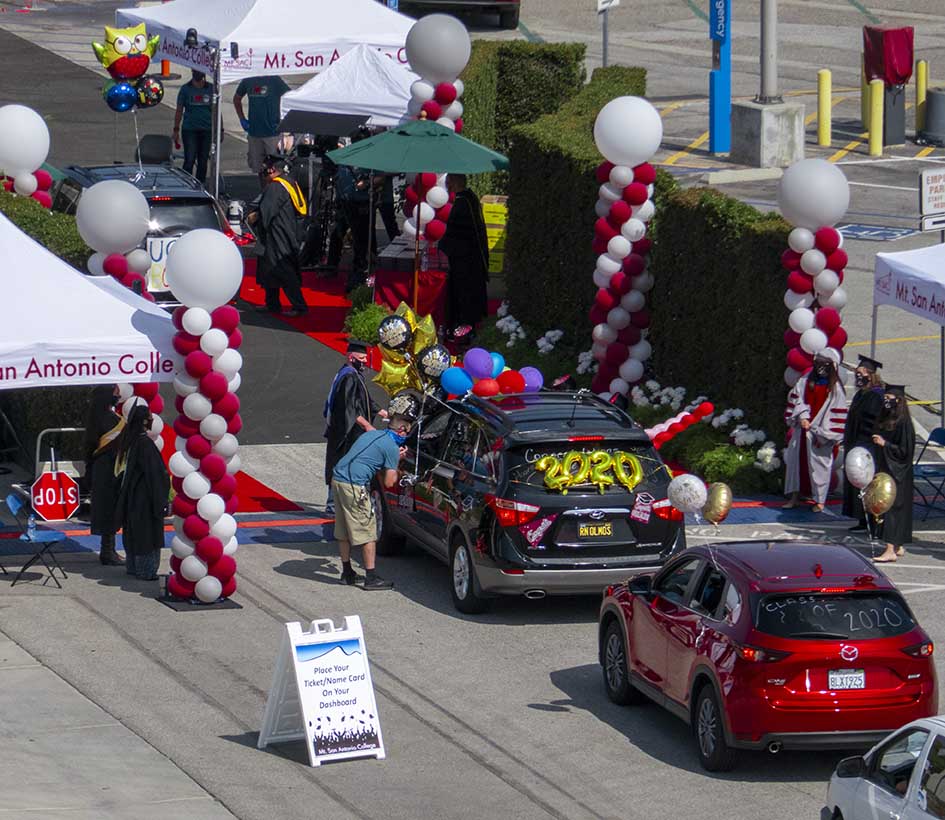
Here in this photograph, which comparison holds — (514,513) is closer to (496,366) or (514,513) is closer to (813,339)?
(496,366)

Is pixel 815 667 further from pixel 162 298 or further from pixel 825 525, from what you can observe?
pixel 162 298

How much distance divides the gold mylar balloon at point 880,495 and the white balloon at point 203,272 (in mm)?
5459

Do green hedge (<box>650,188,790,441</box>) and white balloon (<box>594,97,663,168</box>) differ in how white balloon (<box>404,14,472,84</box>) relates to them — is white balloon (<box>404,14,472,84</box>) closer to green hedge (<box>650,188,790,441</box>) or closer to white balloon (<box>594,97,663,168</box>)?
white balloon (<box>594,97,663,168</box>)

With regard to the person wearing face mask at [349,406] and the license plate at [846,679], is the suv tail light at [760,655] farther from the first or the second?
the person wearing face mask at [349,406]

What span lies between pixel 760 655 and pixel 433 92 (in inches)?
533

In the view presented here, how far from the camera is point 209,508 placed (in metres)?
15.6

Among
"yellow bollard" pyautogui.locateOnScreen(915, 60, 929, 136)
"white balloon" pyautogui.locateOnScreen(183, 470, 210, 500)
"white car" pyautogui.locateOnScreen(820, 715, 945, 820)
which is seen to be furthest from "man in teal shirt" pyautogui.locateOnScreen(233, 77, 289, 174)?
"white car" pyautogui.locateOnScreen(820, 715, 945, 820)

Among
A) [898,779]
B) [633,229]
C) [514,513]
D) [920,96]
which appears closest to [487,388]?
[514,513]

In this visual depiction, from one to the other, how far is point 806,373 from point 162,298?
835cm

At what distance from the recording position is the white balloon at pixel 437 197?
77.5ft

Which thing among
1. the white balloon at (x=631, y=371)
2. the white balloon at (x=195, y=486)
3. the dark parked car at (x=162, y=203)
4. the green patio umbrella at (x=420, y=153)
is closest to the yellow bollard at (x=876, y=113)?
the green patio umbrella at (x=420, y=153)

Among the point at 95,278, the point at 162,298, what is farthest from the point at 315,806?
the point at 162,298

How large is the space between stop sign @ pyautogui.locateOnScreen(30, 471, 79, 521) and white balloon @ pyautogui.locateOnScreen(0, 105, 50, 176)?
6683 mm

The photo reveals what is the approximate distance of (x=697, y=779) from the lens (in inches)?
477
